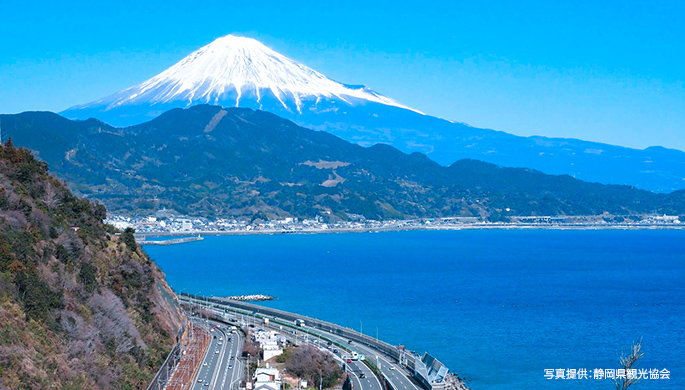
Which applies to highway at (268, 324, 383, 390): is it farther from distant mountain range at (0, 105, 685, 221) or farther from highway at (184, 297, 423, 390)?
distant mountain range at (0, 105, 685, 221)

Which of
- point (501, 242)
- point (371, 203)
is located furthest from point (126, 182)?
→ point (501, 242)

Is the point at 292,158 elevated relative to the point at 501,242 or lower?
elevated

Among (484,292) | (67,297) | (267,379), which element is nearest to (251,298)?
(484,292)

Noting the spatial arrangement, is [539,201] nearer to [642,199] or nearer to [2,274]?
[642,199]

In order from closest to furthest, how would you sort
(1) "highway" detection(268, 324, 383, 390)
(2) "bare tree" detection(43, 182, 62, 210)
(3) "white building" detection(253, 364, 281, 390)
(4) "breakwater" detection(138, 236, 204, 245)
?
(3) "white building" detection(253, 364, 281, 390) < (1) "highway" detection(268, 324, 383, 390) < (2) "bare tree" detection(43, 182, 62, 210) < (4) "breakwater" detection(138, 236, 204, 245)

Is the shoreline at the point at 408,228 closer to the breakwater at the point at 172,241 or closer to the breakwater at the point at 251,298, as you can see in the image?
the breakwater at the point at 172,241

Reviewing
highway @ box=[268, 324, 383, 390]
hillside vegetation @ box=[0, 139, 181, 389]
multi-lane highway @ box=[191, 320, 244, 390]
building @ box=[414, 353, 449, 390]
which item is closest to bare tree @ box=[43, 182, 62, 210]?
hillside vegetation @ box=[0, 139, 181, 389]

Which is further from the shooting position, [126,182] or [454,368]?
[126,182]

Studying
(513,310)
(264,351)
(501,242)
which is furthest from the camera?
(501,242)
